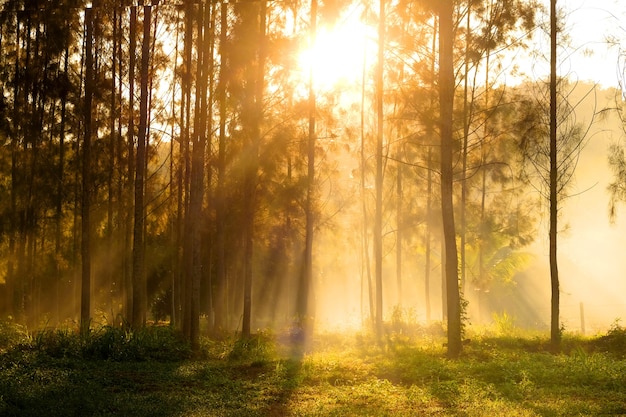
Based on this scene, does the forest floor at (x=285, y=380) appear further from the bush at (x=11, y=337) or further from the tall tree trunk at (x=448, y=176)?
the tall tree trunk at (x=448, y=176)

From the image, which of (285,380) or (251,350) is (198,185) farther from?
(285,380)

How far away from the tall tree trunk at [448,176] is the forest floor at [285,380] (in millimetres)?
778

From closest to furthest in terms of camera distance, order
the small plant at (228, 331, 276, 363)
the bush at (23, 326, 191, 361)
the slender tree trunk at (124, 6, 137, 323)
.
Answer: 1. the bush at (23, 326, 191, 361)
2. the small plant at (228, 331, 276, 363)
3. the slender tree trunk at (124, 6, 137, 323)

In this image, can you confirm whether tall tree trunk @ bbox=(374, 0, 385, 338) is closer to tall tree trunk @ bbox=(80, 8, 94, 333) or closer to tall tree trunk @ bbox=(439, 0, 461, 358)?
tall tree trunk @ bbox=(439, 0, 461, 358)

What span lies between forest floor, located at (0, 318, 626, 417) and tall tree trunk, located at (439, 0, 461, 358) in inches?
30.6

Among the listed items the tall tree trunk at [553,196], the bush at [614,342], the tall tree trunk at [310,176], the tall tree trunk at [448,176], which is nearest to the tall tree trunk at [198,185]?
the tall tree trunk at [448,176]

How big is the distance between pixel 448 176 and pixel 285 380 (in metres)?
6.27

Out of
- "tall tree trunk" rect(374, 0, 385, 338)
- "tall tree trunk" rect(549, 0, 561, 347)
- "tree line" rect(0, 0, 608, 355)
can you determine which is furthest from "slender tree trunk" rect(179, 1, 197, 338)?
"tall tree trunk" rect(549, 0, 561, 347)

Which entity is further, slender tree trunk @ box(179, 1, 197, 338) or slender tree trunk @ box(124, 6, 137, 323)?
slender tree trunk @ box(124, 6, 137, 323)

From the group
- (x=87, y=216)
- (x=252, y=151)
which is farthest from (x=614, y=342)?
(x=87, y=216)

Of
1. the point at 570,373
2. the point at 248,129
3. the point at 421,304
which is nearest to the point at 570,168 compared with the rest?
the point at 570,373

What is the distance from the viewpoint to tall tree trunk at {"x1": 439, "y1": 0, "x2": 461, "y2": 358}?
1552 cm

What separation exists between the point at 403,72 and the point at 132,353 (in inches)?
564

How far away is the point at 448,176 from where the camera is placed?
15.5m
